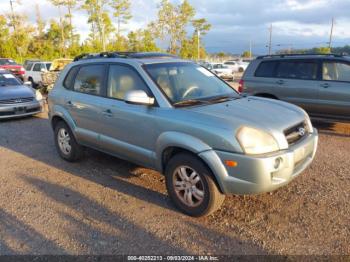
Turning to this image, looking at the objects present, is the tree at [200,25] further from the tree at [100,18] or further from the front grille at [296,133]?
the front grille at [296,133]

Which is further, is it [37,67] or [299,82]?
A: [37,67]

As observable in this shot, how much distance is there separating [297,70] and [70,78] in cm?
515

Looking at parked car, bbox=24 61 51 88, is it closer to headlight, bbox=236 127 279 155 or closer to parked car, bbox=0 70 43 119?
parked car, bbox=0 70 43 119

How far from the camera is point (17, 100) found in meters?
9.05

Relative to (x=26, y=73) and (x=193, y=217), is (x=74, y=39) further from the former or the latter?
(x=193, y=217)

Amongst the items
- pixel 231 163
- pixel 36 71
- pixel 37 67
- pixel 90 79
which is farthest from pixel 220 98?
pixel 37 67

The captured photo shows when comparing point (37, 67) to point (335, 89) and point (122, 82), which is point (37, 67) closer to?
point (122, 82)

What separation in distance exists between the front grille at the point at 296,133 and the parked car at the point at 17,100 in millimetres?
7920

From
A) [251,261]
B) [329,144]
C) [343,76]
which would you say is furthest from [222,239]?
[343,76]

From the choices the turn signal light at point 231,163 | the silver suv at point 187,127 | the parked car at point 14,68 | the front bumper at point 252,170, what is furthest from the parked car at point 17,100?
the parked car at point 14,68

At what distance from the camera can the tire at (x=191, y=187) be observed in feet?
10.9

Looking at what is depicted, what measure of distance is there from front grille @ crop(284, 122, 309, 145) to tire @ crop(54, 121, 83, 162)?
11.2 feet

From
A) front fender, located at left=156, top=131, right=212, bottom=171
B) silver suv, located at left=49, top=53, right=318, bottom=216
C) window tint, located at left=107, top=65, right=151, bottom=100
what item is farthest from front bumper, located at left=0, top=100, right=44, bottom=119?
front fender, located at left=156, top=131, right=212, bottom=171

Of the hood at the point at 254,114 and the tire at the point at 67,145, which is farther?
the tire at the point at 67,145
